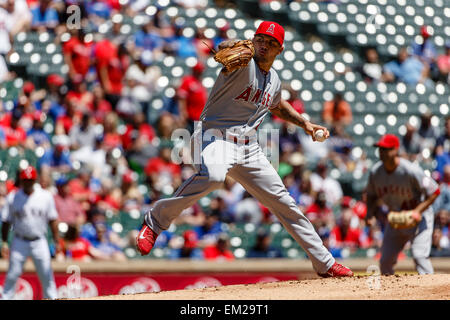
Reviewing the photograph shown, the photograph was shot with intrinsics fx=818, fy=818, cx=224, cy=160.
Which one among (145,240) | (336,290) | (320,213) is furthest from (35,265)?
(336,290)

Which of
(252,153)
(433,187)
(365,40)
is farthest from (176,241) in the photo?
(365,40)

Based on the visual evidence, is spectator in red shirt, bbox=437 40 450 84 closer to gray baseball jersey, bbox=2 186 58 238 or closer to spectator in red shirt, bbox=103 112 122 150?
spectator in red shirt, bbox=103 112 122 150

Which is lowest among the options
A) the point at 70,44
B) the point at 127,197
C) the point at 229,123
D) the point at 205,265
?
the point at 205,265

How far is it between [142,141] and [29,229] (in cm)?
297

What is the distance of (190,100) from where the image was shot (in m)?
11.6


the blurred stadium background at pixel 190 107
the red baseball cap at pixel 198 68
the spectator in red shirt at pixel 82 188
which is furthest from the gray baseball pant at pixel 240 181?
the red baseball cap at pixel 198 68

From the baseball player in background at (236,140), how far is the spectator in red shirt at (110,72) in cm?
671

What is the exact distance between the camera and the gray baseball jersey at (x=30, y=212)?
846 centimetres

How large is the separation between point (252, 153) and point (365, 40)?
942 centimetres

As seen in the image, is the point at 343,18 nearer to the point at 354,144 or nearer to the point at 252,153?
the point at 354,144

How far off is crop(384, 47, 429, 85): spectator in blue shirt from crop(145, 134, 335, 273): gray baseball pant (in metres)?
8.48

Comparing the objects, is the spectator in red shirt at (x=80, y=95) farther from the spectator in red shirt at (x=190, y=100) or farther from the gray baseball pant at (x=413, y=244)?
the gray baseball pant at (x=413, y=244)

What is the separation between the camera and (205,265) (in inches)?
352
